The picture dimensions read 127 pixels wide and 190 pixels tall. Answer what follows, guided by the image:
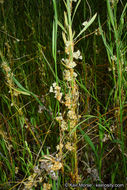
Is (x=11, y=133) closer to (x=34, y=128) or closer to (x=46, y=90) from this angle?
(x=34, y=128)

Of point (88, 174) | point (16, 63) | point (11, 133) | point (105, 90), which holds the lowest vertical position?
point (88, 174)

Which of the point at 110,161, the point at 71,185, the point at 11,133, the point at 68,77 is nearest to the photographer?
the point at 68,77

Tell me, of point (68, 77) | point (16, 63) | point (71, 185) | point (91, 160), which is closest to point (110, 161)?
point (91, 160)

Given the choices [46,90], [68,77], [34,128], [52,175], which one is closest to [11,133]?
[34,128]

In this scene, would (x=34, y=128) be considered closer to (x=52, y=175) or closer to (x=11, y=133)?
(x=11, y=133)

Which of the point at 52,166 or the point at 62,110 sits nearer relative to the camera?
the point at 52,166

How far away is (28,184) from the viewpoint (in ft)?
2.02

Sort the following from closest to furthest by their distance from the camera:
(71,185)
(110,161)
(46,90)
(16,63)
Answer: (71,185), (110,161), (46,90), (16,63)

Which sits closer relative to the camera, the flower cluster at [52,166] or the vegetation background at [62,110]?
the flower cluster at [52,166]

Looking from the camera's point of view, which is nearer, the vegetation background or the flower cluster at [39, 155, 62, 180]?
the flower cluster at [39, 155, 62, 180]

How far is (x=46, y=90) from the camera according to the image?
42.0 inches

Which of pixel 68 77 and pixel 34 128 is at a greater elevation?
pixel 68 77

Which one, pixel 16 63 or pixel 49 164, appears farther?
pixel 16 63

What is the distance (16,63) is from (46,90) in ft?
1.17
